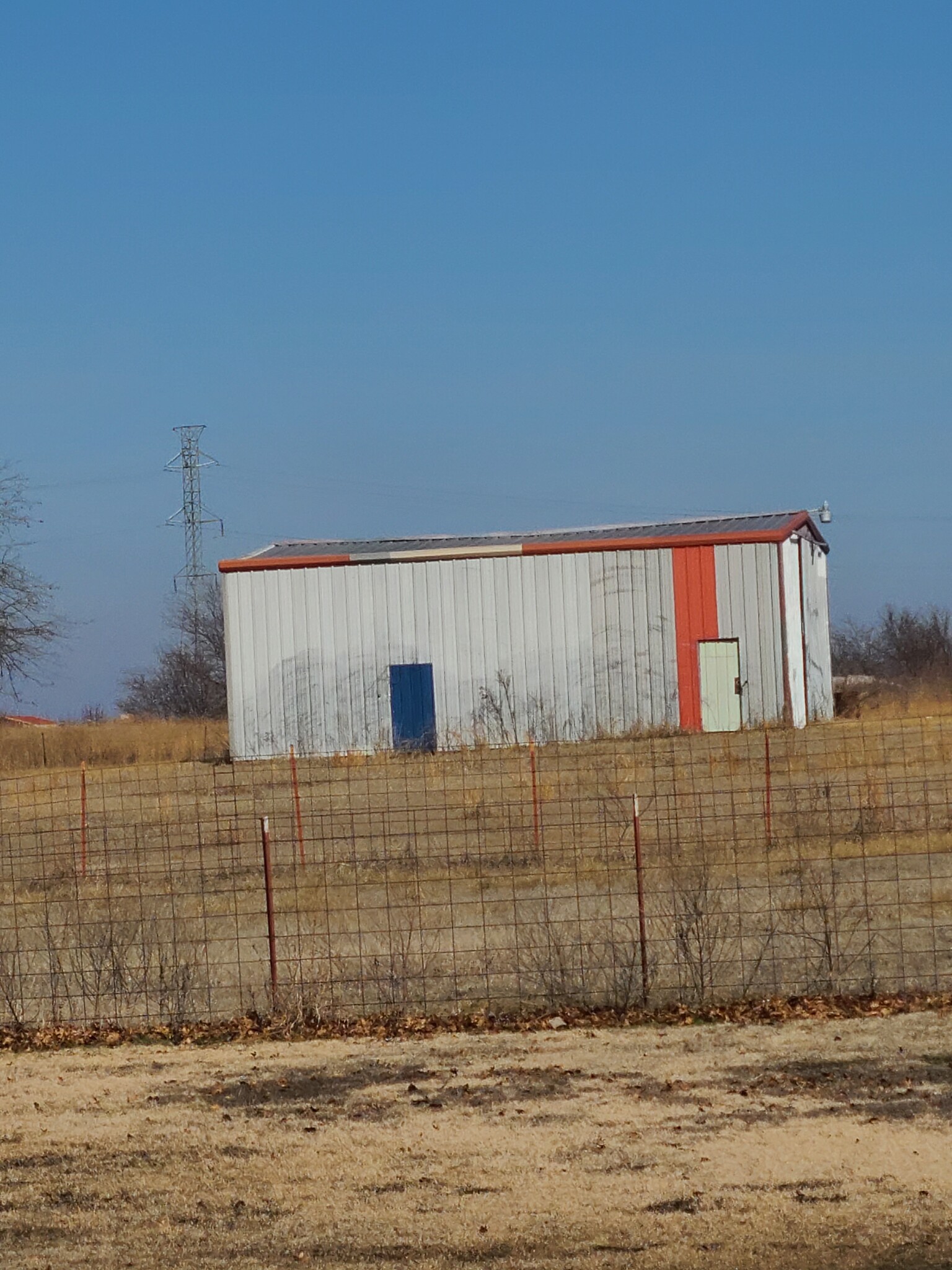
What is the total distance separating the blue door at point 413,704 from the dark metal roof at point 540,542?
2602 millimetres

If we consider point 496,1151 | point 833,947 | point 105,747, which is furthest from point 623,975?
point 105,747

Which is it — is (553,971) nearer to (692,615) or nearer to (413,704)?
(692,615)

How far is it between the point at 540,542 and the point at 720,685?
19.0 ft

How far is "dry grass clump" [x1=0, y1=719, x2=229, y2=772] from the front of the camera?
3541cm

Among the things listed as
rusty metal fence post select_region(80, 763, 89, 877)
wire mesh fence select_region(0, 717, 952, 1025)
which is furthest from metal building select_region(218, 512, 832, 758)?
rusty metal fence post select_region(80, 763, 89, 877)

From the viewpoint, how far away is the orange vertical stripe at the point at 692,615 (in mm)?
33656

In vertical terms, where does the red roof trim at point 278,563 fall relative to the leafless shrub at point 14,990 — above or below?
above

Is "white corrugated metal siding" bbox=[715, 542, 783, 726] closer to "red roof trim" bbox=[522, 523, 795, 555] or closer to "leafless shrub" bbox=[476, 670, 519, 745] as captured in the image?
"red roof trim" bbox=[522, 523, 795, 555]

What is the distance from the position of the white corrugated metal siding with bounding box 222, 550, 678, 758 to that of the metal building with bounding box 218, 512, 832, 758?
0.10 feet

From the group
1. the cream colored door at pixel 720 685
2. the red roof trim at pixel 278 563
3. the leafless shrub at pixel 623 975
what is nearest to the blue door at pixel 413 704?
the red roof trim at pixel 278 563

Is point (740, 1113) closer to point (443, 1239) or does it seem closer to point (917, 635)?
point (443, 1239)

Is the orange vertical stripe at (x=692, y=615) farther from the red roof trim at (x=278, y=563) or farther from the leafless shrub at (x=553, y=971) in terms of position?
the leafless shrub at (x=553, y=971)

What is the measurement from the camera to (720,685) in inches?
1324

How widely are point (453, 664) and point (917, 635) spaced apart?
35.4m
